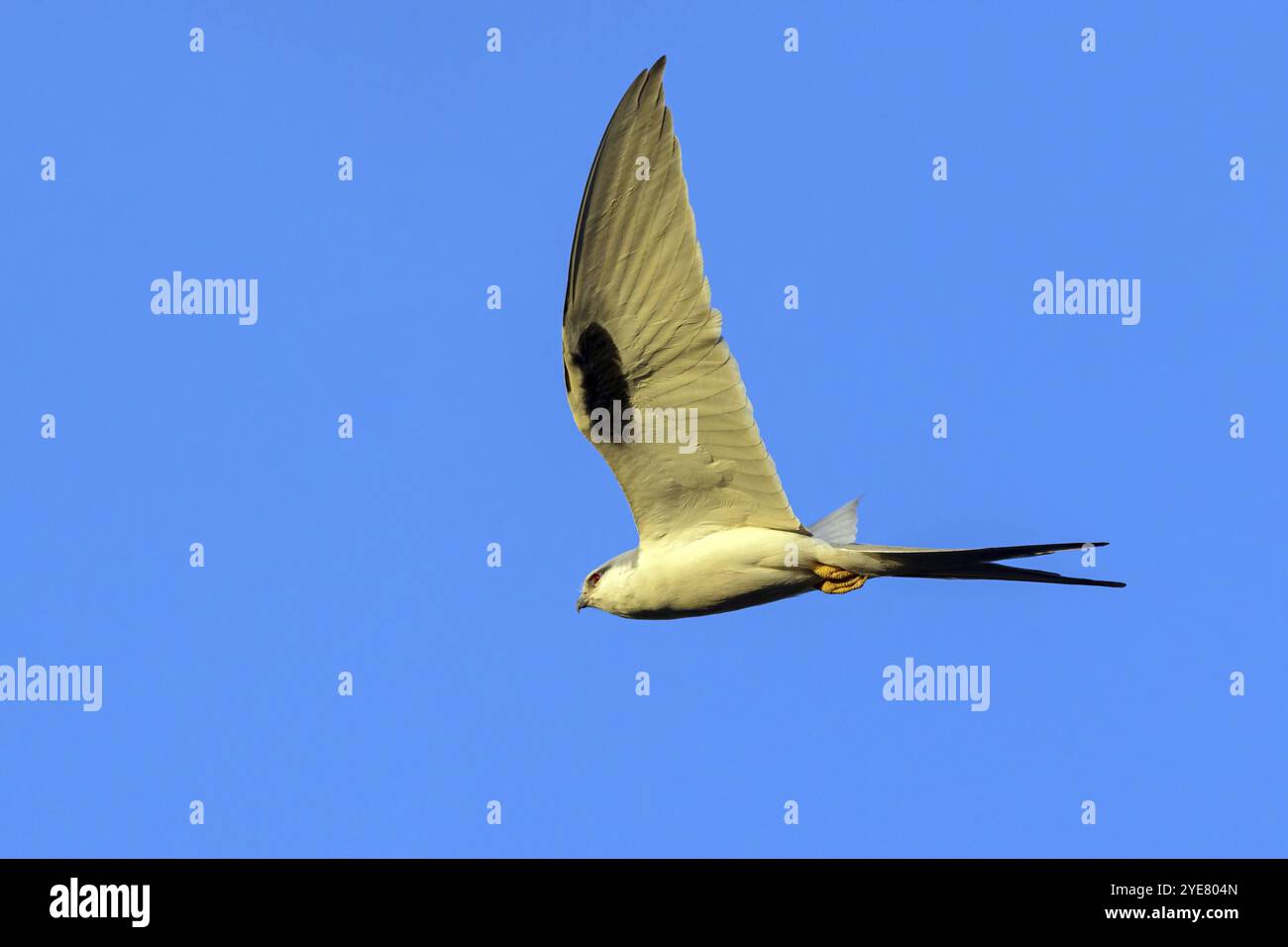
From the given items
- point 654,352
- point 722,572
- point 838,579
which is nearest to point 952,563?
point 838,579

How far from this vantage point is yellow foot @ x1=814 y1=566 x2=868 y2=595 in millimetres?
12156

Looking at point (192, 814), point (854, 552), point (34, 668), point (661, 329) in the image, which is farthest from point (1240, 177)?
point (34, 668)

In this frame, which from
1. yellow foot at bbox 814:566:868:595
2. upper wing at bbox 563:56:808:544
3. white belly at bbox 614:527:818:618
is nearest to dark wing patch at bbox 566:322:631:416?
upper wing at bbox 563:56:808:544

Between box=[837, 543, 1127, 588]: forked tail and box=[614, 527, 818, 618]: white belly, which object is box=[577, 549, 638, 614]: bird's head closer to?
box=[614, 527, 818, 618]: white belly

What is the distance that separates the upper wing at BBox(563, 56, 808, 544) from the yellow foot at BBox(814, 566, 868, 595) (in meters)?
0.41

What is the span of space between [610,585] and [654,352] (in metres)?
2.55

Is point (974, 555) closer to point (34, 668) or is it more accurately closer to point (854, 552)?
point (854, 552)

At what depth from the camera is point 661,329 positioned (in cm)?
1093

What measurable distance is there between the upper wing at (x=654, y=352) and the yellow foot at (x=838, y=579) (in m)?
0.41

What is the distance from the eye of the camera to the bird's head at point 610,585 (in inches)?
500

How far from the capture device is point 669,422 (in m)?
11.6
